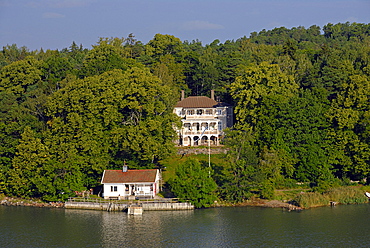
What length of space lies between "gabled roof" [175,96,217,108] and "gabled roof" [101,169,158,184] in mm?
24181

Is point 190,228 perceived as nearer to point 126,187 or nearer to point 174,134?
point 126,187

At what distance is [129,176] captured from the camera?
227 ft

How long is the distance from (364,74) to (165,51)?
43.7 meters

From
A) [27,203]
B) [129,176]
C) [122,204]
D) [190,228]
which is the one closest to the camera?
[190,228]

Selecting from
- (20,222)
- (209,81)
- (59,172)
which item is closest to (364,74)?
(209,81)

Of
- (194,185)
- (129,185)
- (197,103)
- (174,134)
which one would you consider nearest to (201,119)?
(197,103)

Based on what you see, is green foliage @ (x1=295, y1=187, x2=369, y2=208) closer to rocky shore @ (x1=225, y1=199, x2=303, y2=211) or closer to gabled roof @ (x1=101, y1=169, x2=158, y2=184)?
rocky shore @ (x1=225, y1=199, x2=303, y2=211)

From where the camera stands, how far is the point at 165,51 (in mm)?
116250

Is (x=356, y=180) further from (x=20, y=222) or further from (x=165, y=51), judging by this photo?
(x=165, y=51)

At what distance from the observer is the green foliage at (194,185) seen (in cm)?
6531

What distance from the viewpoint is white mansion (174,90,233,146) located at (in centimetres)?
9038

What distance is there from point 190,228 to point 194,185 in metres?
9.97

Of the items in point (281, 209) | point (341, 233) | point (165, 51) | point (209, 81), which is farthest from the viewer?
point (165, 51)

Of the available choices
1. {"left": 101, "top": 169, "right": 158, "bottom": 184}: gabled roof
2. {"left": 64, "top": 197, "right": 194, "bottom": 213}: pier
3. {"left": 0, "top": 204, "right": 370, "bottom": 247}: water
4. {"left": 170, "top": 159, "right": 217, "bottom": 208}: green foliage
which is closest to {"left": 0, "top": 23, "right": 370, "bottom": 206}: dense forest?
{"left": 170, "top": 159, "right": 217, "bottom": 208}: green foliage
